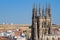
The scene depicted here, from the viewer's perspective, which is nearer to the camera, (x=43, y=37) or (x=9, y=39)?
(x=43, y=37)

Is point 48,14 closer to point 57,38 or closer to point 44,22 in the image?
point 44,22

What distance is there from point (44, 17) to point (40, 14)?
30.0 inches

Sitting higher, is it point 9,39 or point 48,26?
point 48,26

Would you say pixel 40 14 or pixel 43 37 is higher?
pixel 40 14

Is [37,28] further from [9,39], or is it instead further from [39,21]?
[9,39]

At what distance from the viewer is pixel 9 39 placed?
55312 millimetres

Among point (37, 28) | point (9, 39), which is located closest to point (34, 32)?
point (37, 28)

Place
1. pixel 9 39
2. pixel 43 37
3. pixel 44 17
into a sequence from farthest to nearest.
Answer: pixel 9 39, pixel 44 17, pixel 43 37

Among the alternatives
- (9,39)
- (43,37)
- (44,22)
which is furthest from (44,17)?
(9,39)

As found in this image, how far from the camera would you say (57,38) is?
38750 millimetres

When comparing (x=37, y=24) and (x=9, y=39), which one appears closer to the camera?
(x=37, y=24)

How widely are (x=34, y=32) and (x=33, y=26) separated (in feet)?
2.98

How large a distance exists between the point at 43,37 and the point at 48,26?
3.24m

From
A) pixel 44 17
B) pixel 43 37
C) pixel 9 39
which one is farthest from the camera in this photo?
pixel 9 39
